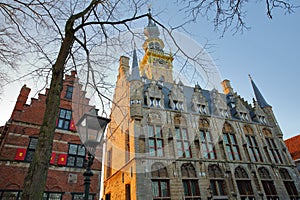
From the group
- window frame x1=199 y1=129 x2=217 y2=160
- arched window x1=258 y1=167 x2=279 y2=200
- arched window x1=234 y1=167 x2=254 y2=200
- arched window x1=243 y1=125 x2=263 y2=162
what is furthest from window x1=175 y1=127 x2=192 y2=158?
arched window x1=258 y1=167 x2=279 y2=200

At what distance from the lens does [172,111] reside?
15445 mm

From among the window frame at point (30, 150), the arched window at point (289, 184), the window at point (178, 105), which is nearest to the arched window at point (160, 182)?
the window at point (178, 105)

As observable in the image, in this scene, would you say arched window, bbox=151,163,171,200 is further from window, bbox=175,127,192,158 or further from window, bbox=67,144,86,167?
window, bbox=67,144,86,167

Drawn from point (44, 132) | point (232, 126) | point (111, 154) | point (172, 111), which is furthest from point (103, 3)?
point (232, 126)

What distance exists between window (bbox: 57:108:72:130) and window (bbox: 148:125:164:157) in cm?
551

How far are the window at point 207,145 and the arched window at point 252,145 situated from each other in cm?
393

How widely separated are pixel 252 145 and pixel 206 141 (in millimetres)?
5240

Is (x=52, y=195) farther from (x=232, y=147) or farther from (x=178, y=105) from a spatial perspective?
(x=232, y=147)

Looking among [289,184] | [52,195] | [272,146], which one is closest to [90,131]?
[52,195]

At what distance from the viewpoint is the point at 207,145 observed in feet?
49.4

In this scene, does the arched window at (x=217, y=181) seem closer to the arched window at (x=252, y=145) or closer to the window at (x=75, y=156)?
the arched window at (x=252, y=145)

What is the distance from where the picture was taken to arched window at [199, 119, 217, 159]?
14640mm

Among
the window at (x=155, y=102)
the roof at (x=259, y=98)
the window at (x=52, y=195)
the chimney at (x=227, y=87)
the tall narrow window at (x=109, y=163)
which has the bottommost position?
the window at (x=52, y=195)

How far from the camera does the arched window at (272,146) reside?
17.6 meters
